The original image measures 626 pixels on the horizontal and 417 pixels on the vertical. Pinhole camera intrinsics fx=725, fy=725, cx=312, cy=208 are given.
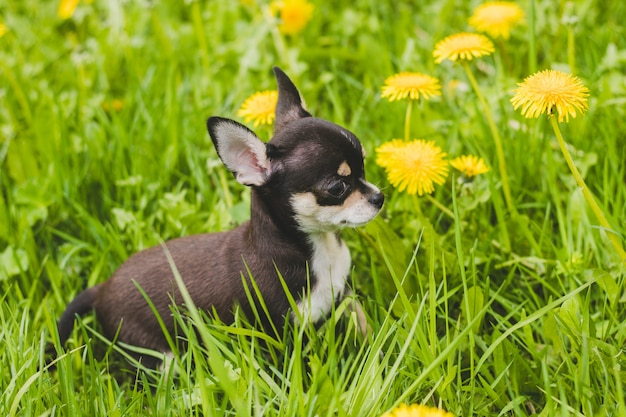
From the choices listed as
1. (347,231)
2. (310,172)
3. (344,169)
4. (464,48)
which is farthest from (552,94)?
(347,231)

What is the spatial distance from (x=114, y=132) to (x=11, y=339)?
1.61 meters

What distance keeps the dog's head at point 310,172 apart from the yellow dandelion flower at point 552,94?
2.00 feet

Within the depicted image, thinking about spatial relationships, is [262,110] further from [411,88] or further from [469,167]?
[469,167]

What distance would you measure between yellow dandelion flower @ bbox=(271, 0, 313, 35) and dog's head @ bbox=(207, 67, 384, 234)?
7.21 ft

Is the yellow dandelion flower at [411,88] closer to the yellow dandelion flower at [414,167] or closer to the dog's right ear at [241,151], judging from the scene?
the yellow dandelion flower at [414,167]

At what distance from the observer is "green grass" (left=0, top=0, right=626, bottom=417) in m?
2.34

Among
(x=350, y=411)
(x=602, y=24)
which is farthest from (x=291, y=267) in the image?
(x=602, y=24)

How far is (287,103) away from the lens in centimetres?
291

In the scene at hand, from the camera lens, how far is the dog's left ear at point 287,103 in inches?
114

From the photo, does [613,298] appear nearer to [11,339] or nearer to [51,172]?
[11,339]

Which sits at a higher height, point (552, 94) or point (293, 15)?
point (293, 15)

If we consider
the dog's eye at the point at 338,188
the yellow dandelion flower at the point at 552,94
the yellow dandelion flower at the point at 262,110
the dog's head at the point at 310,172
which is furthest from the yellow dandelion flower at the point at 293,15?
the yellow dandelion flower at the point at 552,94

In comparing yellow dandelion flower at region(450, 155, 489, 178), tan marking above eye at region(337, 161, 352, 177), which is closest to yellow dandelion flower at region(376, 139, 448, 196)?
yellow dandelion flower at region(450, 155, 489, 178)

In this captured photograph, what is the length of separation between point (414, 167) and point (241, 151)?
0.69m
